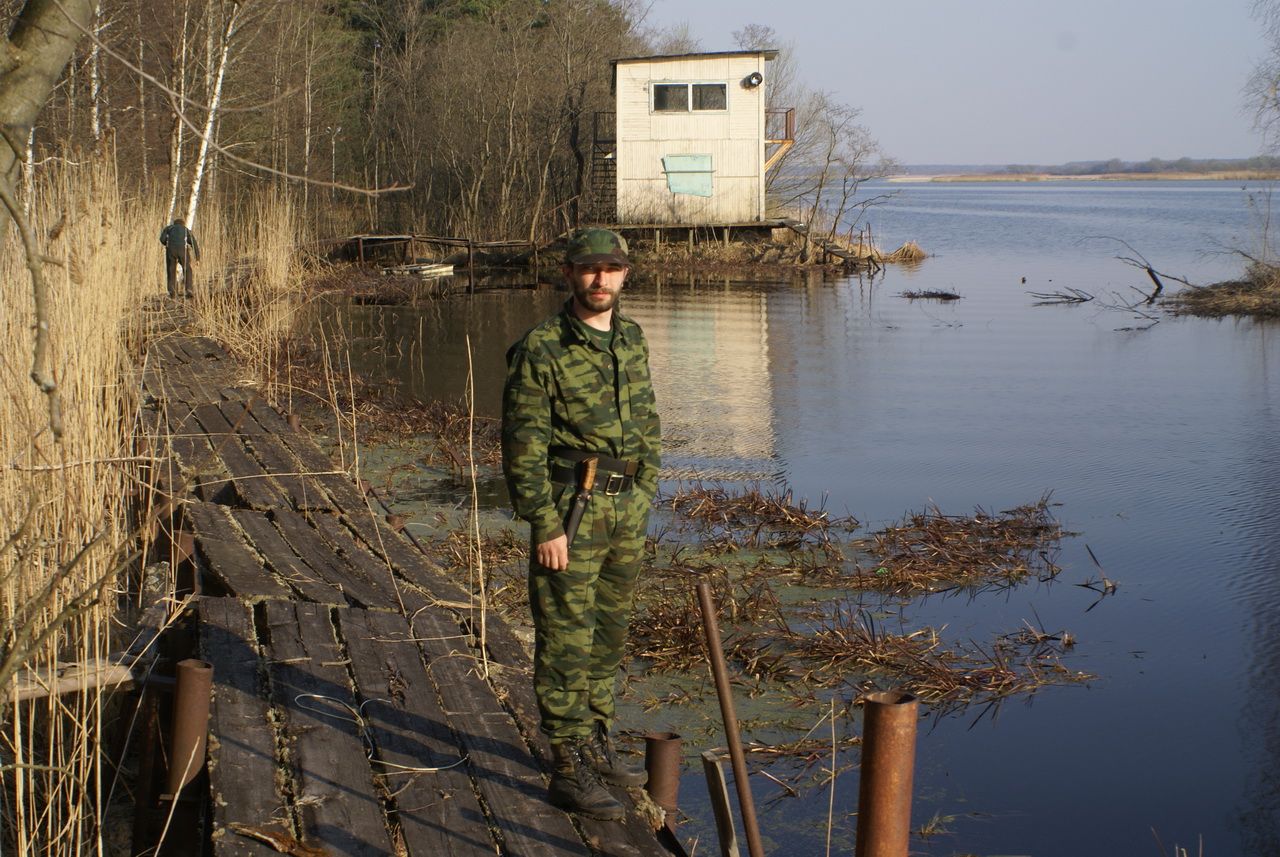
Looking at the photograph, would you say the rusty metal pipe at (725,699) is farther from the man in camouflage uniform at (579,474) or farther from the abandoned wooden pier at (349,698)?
the man in camouflage uniform at (579,474)

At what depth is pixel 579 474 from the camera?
13.5 ft

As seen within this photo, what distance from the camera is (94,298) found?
6895 mm

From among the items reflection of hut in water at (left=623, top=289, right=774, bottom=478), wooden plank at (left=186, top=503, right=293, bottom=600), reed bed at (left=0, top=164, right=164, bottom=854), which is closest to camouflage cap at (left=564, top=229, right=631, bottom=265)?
reed bed at (left=0, top=164, right=164, bottom=854)

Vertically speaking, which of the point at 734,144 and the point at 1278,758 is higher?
the point at 734,144

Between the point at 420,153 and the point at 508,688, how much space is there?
124 ft

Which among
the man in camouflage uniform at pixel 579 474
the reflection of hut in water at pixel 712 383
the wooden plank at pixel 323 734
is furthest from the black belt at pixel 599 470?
the reflection of hut in water at pixel 712 383

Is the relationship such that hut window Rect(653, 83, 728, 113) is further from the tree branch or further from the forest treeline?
the tree branch

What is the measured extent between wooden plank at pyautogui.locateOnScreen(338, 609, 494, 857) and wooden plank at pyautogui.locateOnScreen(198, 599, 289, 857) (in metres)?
0.35

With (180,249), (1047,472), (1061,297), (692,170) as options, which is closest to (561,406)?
(1047,472)

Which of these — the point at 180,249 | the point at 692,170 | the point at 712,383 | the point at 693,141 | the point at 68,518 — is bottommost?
the point at 712,383

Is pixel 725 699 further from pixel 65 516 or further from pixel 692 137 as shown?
pixel 692 137

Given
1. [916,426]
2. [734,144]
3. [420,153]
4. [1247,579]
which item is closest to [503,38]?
[420,153]

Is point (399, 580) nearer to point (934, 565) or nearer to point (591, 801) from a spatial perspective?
point (591, 801)

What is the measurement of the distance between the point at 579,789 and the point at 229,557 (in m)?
2.87
